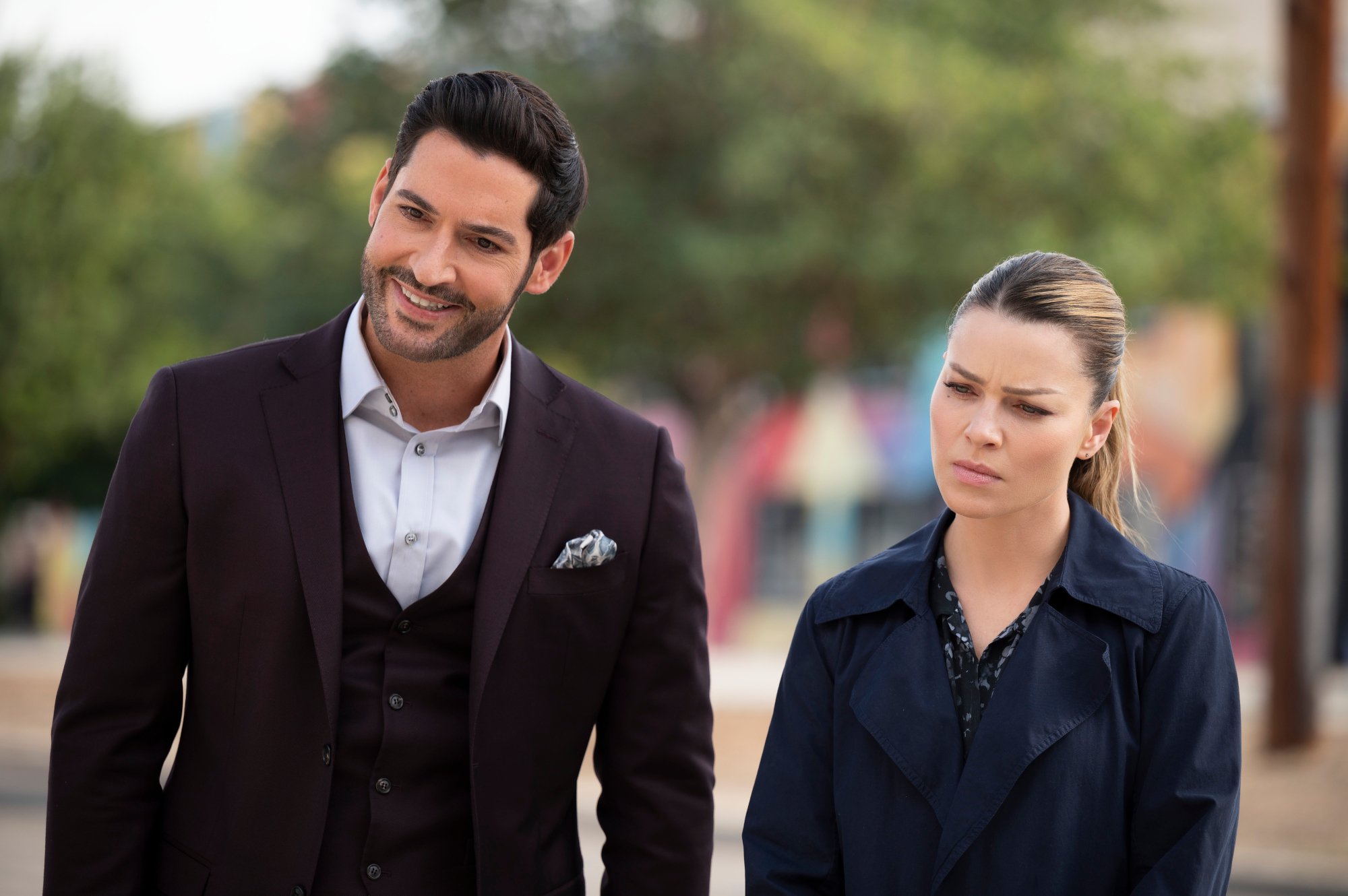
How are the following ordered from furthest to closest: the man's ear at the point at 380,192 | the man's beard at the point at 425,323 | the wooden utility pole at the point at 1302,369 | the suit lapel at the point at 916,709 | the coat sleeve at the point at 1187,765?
the wooden utility pole at the point at 1302,369, the man's ear at the point at 380,192, the man's beard at the point at 425,323, the suit lapel at the point at 916,709, the coat sleeve at the point at 1187,765

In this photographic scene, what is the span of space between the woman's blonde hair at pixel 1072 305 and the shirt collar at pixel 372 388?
870 millimetres

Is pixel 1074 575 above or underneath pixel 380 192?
underneath

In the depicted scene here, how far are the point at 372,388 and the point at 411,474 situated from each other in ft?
0.58

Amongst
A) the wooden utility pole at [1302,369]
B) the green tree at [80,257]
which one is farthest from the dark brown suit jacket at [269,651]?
the green tree at [80,257]

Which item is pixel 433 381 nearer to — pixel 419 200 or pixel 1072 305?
pixel 419 200

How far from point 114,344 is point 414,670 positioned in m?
17.6

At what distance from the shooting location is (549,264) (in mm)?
2932

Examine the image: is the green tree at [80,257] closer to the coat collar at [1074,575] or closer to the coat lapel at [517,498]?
the coat lapel at [517,498]

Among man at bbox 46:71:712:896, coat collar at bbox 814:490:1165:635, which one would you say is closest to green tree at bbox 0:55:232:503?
man at bbox 46:71:712:896

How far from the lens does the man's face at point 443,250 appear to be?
2.68 m

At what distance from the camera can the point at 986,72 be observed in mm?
13211

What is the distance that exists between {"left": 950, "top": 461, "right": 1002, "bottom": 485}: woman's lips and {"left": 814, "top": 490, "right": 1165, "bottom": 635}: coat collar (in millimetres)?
188

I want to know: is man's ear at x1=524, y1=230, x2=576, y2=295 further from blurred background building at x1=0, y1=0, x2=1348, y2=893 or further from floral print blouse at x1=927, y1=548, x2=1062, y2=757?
blurred background building at x1=0, y1=0, x2=1348, y2=893

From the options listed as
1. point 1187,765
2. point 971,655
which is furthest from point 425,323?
point 1187,765
